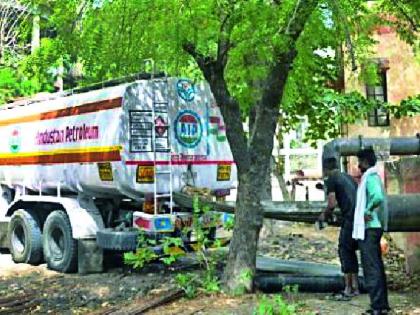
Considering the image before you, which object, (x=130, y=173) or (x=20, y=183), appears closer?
(x=130, y=173)

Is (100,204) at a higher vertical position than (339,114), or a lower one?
lower

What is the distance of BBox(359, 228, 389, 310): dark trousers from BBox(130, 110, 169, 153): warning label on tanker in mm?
4029

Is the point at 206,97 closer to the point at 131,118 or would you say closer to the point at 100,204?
the point at 131,118

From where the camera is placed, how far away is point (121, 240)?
9.99m

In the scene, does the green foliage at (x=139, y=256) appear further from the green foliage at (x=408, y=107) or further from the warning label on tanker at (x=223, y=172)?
the green foliage at (x=408, y=107)

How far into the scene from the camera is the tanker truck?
10.1m

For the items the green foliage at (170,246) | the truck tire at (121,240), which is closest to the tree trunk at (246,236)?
the green foliage at (170,246)

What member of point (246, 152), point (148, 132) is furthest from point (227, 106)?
point (148, 132)

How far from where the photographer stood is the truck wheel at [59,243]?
11039 mm

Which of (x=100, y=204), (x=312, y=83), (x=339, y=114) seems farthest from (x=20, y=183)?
(x=339, y=114)

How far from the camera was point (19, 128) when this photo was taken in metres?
12.7

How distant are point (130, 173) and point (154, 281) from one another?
169 centimetres

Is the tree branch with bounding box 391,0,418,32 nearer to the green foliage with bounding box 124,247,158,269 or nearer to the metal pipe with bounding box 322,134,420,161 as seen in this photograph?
the metal pipe with bounding box 322,134,420,161

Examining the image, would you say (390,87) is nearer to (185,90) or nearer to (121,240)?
(185,90)
